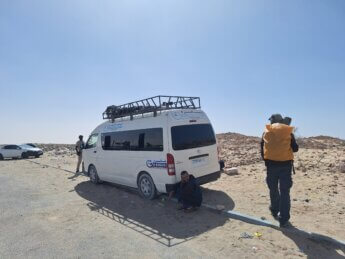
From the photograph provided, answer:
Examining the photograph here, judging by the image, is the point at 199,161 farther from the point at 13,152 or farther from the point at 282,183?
the point at 13,152

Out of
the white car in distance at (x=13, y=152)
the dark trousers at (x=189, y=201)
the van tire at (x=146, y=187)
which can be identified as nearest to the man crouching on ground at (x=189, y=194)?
the dark trousers at (x=189, y=201)

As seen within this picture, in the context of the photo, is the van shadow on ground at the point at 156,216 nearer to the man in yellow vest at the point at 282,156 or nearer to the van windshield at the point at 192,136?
the man in yellow vest at the point at 282,156

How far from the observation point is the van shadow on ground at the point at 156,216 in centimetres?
659

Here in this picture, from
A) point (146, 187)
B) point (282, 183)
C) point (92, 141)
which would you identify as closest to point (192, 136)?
point (146, 187)

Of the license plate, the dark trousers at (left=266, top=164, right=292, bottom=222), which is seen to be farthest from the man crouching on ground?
the dark trousers at (left=266, top=164, right=292, bottom=222)

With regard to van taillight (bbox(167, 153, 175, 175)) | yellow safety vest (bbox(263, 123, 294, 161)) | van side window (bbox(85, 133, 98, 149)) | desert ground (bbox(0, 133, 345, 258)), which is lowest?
desert ground (bbox(0, 133, 345, 258))

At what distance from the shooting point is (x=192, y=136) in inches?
355

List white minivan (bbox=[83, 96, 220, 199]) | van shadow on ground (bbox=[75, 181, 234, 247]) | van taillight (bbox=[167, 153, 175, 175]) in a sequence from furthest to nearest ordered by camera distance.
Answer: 1. white minivan (bbox=[83, 96, 220, 199])
2. van taillight (bbox=[167, 153, 175, 175])
3. van shadow on ground (bbox=[75, 181, 234, 247])

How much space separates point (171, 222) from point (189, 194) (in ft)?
3.07

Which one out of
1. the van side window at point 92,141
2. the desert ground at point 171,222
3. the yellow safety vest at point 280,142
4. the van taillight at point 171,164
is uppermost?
the van side window at point 92,141

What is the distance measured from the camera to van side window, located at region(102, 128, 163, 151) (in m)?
8.95

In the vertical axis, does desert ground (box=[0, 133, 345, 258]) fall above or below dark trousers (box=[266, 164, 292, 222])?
below

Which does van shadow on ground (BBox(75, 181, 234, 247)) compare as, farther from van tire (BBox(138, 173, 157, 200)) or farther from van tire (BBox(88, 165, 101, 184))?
van tire (BBox(88, 165, 101, 184))

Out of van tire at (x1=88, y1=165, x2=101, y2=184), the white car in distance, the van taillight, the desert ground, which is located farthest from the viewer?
the white car in distance
